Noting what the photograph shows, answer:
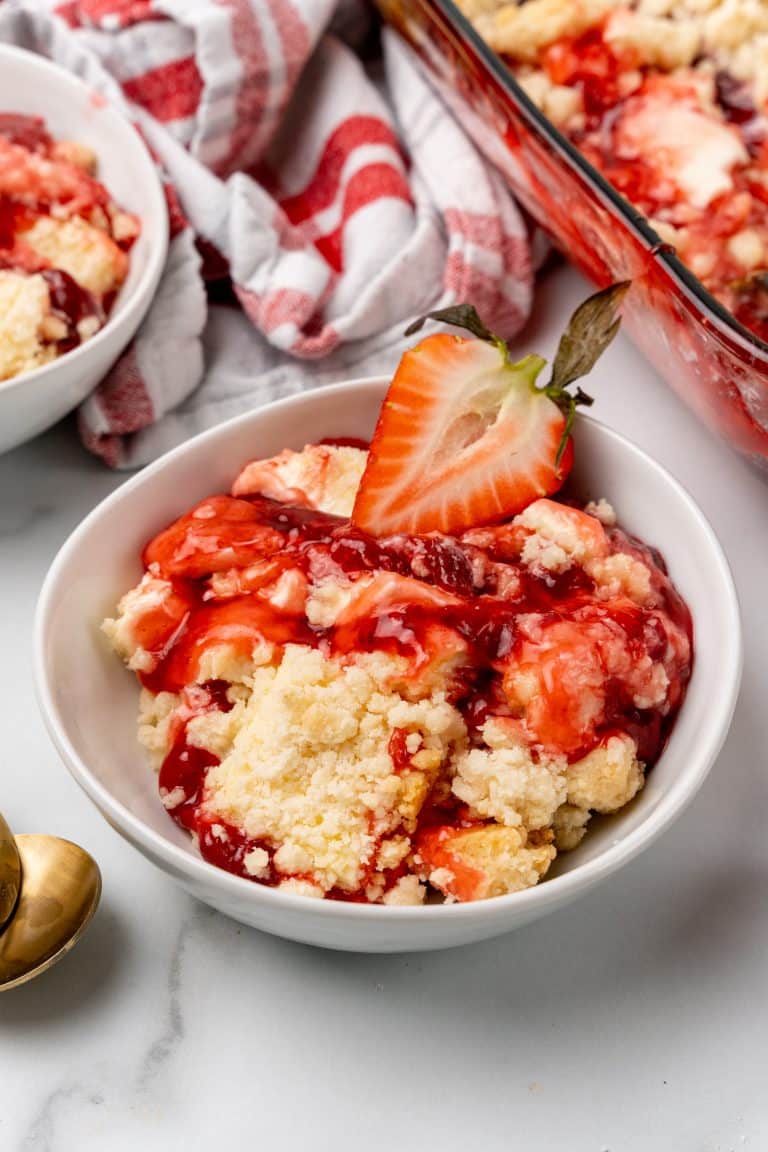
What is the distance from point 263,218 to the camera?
2.00m

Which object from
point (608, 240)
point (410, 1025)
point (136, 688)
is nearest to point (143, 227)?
point (608, 240)

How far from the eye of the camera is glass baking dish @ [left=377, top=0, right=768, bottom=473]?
5.30ft

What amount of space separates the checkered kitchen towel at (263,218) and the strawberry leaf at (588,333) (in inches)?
20.5

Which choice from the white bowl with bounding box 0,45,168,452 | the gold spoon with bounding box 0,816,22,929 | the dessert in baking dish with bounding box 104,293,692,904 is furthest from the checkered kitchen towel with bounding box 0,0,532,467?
the gold spoon with bounding box 0,816,22,929

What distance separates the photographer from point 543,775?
1287mm

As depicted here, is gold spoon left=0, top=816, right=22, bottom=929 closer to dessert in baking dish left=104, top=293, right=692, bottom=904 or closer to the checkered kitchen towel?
dessert in baking dish left=104, top=293, right=692, bottom=904

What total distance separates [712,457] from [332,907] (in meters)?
1.02

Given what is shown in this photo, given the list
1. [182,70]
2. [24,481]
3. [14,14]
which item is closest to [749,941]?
[24,481]

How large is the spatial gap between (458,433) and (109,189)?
822mm

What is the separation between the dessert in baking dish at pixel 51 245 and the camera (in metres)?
1.73

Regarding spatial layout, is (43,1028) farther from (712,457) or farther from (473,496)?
(712,457)

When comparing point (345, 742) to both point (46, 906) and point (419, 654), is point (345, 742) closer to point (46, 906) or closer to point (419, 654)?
point (419, 654)

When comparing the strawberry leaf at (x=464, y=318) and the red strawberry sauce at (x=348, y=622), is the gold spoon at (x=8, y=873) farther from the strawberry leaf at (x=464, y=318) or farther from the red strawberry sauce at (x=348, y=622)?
the strawberry leaf at (x=464, y=318)

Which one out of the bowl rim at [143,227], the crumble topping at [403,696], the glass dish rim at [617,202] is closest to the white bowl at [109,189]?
the bowl rim at [143,227]
